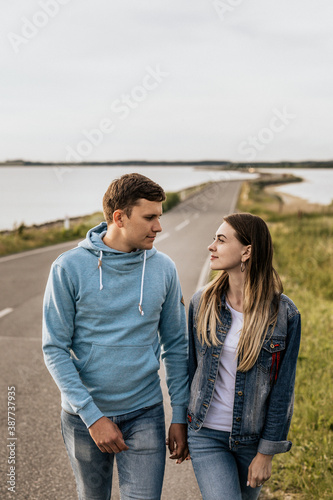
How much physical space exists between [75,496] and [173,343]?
182cm

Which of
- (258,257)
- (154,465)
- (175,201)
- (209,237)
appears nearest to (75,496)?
(154,465)

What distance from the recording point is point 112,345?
2414 mm

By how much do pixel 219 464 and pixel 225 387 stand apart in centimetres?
34

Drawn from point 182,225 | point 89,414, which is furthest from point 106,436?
point 182,225

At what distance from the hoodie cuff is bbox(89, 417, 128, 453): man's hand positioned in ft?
0.06

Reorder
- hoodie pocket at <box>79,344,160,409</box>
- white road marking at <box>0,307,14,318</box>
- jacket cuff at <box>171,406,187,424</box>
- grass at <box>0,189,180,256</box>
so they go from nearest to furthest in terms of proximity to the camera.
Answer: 1. hoodie pocket at <box>79,344,160,409</box>
2. jacket cuff at <box>171,406,187,424</box>
3. white road marking at <box>0,307,14,318</box>
4. grass at <box>0,189,180,256</box>

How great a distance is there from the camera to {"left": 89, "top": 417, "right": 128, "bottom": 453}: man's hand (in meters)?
2.30

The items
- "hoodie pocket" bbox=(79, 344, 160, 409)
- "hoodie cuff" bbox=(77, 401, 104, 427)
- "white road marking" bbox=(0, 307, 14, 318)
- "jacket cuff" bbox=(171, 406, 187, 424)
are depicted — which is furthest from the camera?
"white road marking" bbox=(0, 307, 14, 318)

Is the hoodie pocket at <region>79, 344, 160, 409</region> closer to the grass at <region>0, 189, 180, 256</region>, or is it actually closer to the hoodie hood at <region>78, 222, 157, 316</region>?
the hoodie hood at <region>78, 222, 157, 316</region>

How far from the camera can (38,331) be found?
8.26 m

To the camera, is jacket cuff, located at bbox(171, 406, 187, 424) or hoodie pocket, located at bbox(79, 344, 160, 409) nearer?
hoodie pocket, located at bbox(79, 344, 160, 409)

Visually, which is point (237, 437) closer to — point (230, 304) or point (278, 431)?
point (278, 431)

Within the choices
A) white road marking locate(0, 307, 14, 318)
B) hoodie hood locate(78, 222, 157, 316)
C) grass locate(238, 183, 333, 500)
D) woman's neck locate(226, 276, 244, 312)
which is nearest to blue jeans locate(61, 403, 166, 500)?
hoodie hood locate(78, 222, 157, 316)

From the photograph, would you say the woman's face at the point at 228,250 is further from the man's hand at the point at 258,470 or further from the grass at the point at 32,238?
the grass at the point at 32,238
